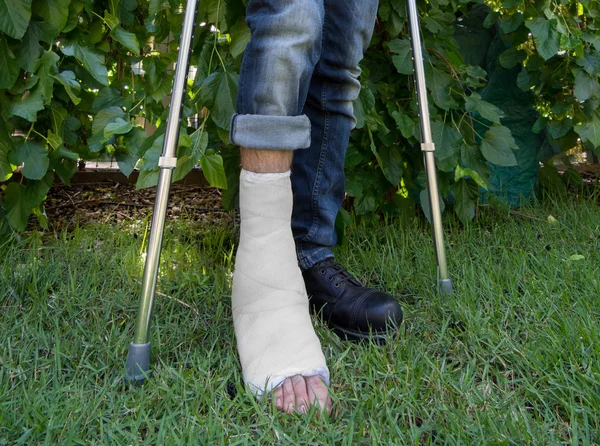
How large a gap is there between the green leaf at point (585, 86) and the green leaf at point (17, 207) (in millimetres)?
1565

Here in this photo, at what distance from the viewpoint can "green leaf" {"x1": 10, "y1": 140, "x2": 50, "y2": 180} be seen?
1494 mm

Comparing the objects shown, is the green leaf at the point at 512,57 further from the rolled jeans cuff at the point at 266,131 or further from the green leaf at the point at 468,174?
the rolled jeans cuff at the point at 266,131

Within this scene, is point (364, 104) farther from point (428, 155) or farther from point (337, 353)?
point (337, 353)

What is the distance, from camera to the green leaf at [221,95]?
1.36 metres

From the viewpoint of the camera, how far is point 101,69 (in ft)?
4.83

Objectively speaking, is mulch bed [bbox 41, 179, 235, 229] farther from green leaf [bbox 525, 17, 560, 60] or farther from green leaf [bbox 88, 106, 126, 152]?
green leaf [bbox 525, 17, 560, 60]

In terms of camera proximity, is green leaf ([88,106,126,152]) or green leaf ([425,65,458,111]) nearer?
green leaf ([88,106,126,152])

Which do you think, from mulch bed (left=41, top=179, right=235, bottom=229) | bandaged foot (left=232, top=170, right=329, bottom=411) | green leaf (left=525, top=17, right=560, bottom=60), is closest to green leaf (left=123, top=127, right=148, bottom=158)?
bandaged foot (left=232, top=170, right=329, bottom=411)

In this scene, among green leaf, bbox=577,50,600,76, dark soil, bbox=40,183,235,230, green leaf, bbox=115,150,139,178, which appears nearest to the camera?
green leaf, bbox=115,150,139,178

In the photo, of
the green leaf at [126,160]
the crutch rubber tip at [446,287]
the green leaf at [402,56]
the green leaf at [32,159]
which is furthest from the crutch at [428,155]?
→ the green leaf at [32,159]

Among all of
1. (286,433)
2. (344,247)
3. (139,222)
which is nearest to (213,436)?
(286,433)

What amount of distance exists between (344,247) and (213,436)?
92 centimetres

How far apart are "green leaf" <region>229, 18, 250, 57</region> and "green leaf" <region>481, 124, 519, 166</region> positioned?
729 mm

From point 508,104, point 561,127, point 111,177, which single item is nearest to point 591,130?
point 561,127
